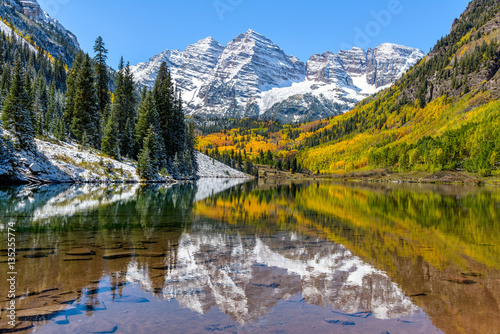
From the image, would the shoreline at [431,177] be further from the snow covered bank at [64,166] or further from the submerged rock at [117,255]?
the submerged rock at [117,255]

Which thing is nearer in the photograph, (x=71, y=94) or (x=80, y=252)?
(x=80, y=252)

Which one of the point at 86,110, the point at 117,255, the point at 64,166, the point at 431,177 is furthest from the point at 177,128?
the point at 431,177

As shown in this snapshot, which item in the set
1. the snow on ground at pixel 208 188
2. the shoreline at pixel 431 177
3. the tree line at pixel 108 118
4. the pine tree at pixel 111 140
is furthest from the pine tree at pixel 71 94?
the shoreline at pixel 431 177

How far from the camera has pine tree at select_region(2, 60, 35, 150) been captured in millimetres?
52719

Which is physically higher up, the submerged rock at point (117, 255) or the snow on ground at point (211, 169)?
the snow on ground at point (211, 169)

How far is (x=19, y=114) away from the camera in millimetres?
53594

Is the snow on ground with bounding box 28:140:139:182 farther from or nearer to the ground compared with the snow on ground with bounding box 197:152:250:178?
nearer to the ground

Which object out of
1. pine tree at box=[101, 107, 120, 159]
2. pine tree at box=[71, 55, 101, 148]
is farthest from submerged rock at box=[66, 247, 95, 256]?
pine tree at box=[71, 55, 101, 148]

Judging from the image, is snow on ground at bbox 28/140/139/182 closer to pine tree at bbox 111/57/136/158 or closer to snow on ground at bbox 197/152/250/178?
pine tree at bbox 111/57/136/158

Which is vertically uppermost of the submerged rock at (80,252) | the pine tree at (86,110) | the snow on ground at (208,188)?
the pine tree at (86,110)

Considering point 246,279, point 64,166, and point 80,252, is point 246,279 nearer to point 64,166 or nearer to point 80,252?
point 80,252

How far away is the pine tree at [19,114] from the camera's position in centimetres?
5272

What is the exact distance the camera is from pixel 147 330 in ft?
23.2

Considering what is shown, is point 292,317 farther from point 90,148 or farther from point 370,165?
point 370,165
